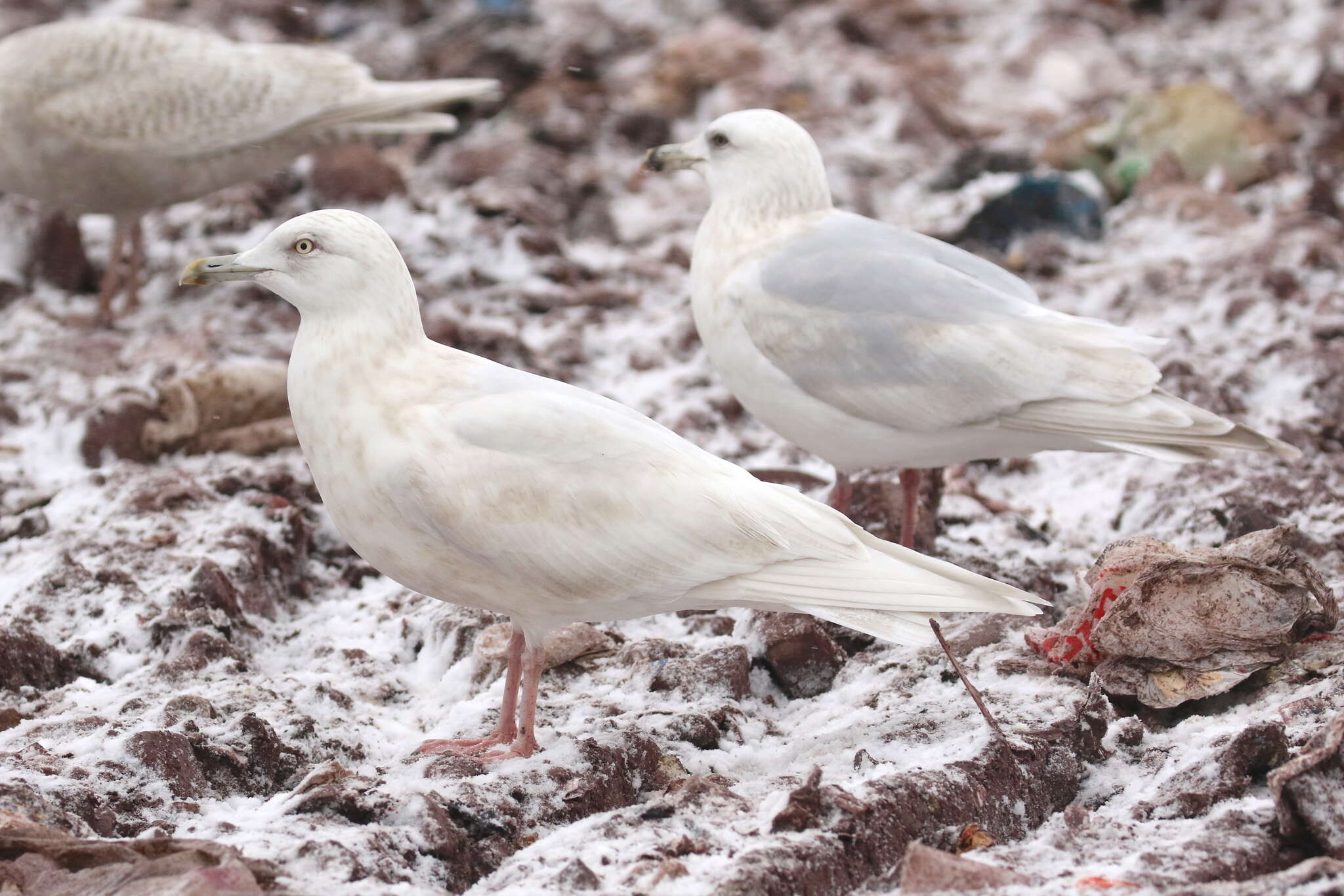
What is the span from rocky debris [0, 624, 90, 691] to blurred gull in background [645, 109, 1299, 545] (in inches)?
81.3

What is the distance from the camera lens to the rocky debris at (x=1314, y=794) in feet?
9.59

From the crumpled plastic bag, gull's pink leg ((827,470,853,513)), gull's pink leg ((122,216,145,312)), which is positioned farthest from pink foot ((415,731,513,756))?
gull's pink leg ((122,216,145,312))

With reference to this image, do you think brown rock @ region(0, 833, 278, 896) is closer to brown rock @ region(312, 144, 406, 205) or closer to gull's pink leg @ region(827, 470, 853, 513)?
gull's pink leg @ region(827, 470, 853, 513)

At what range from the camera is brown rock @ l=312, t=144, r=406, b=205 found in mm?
7762

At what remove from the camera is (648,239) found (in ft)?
25.2

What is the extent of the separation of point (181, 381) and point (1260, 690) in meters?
3.73

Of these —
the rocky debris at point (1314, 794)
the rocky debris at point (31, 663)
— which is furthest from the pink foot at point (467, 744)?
the rocky debris at point (1314, 794)

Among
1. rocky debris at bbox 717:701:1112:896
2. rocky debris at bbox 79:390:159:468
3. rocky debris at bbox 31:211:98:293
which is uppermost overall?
rocky debris at bbox 717:701:1112:896

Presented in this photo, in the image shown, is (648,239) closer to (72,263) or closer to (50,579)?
(72,263)

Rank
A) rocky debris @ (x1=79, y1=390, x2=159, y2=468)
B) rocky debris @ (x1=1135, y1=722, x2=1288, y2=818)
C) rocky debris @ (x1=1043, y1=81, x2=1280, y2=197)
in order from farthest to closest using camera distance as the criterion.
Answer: rocky debris @ (x1=1043, y1=81, x2=1280, y2=197), rocky debris @ (x1=79, y1=390, x2=159, y2=468), rocky debris @ (x1=1135, y1=722, x2=1288, y2=818)

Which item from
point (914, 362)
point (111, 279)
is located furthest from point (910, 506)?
point (111, 279)

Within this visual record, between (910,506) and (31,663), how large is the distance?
2543 millimetres

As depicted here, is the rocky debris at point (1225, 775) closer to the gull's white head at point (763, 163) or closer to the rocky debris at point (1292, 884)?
the rocky debris at point (1292, 884)

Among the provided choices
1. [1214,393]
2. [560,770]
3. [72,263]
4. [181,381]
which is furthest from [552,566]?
[72,263]
